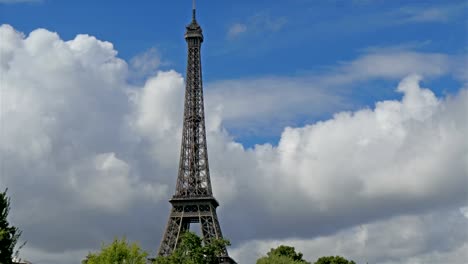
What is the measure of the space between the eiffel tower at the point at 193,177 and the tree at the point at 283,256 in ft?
36.4

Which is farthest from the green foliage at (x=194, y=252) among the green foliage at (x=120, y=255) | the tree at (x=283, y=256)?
the tree at (x=283, y=256)

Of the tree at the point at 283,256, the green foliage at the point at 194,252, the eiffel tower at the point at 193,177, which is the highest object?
the eiffel tower at the point at 193,177

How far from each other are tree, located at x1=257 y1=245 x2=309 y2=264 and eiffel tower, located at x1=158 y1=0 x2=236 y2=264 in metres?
11.1

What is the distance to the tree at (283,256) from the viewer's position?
4202 inches

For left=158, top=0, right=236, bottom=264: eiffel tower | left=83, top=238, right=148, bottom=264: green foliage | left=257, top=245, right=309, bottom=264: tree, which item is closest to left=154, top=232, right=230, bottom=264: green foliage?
left=83, top=238, right=148, bottom=264: green foliage

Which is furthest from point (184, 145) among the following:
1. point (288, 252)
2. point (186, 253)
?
point (186, 253)

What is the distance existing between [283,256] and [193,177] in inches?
1618

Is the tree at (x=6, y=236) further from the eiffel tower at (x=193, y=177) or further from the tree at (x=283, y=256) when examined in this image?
the eiffel tower at (x=193, y=177)

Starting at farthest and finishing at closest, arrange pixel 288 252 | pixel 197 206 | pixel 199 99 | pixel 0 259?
pixel 199 99 → pixel 197 206 → pixel 288 252 → pixel 0 259

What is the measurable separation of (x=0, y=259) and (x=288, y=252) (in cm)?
Result: 9693

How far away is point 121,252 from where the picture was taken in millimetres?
67625

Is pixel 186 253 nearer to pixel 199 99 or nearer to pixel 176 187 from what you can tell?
pixel 176 187

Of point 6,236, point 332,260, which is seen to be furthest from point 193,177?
point 6,236

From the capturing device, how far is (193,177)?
150500mm
